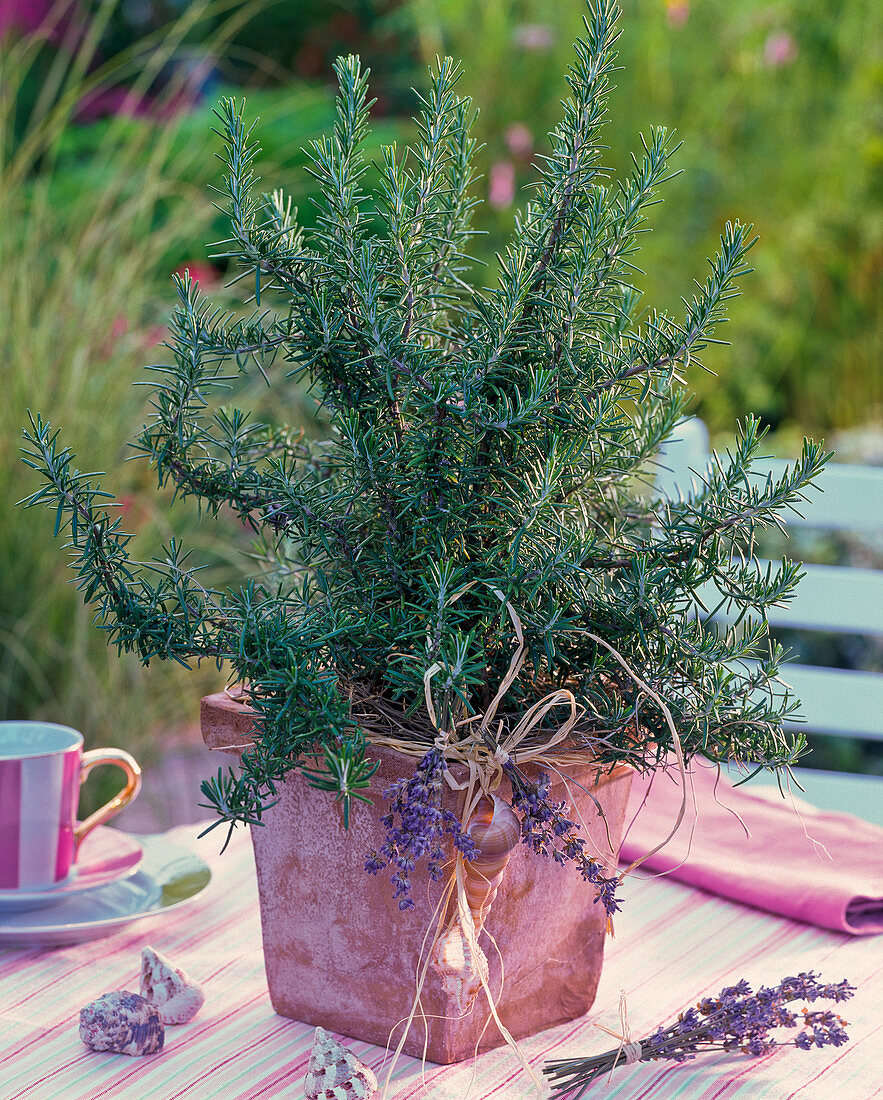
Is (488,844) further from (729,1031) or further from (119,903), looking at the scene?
(119,903)

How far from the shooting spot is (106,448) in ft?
6.07

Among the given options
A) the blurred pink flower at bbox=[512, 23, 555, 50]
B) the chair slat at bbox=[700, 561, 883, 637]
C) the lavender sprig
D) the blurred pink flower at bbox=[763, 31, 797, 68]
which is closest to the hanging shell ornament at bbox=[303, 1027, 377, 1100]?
the lavender sprig

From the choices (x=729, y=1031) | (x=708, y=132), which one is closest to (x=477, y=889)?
(x=729, y=1031)

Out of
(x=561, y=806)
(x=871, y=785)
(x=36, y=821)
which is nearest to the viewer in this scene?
(x=561, y=806)

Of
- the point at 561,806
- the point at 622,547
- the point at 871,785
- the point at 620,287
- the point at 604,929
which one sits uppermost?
the point at 620,287

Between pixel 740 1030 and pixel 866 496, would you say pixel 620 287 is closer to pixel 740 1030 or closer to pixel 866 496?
pixel 740 1030

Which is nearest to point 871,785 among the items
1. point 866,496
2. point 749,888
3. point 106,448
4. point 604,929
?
point 866,496

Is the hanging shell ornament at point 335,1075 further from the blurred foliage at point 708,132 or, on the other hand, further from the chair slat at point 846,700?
the blurred foliage at point 708,132

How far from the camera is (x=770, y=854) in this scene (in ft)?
3.00

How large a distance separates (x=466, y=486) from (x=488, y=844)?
7.0 inches

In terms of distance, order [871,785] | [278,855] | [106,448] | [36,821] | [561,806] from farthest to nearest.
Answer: [106,448] → [871,785] → [36,821] → [278,855] → [561,806]

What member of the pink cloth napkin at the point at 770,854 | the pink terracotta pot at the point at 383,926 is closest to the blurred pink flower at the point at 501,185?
the pink cloth napkin at the point at 770,854

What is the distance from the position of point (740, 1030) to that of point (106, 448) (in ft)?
4.87

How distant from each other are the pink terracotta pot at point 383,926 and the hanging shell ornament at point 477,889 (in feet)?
0.07
